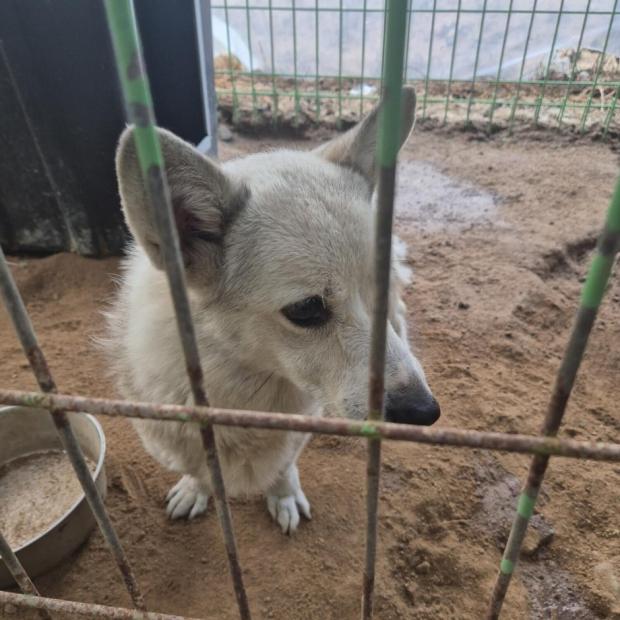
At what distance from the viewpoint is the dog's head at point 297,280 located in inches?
63.4

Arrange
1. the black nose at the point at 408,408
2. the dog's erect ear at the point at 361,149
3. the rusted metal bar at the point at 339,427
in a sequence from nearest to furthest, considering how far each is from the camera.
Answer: the rusted metal bar at the point at 339,427 → the black nose at the point at 408,408 → the dog's erect ear at the point at 361,149

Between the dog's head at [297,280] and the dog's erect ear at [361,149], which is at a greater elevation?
the dog's erect ear at [361,149]

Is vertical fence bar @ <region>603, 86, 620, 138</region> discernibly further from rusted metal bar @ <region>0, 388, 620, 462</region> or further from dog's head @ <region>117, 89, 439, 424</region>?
rusted metal bar @ <region>0, 388, 620, 462</region>

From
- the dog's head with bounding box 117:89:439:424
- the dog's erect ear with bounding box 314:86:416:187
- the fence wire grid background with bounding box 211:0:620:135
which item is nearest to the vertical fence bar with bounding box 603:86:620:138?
the fence wire grid background with bounding box 211:0:620:135

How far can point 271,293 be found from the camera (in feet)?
5.50

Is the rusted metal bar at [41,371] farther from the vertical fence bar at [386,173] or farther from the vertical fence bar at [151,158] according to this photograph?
the vertical fence bar at [386,173]

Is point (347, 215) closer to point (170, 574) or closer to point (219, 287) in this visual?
point (219, 287)

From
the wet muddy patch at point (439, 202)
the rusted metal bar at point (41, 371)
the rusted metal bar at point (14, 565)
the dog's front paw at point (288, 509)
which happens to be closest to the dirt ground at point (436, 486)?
the dog's front paw at point (288, 509)

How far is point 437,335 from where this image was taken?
332cm

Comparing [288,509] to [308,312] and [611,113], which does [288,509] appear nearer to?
[308,312]

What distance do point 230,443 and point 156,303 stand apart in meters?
0.61

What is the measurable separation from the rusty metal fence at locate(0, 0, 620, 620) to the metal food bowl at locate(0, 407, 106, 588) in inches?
33.9

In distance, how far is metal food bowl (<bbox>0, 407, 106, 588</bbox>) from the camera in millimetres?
1963

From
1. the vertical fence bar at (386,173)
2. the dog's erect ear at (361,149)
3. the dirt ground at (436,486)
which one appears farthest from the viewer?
the dirt ground at (436,486)
